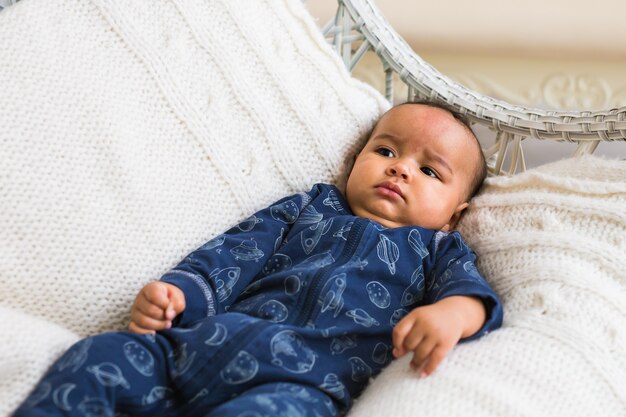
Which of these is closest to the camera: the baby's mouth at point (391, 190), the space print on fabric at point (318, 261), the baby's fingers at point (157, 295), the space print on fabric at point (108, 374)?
the space print on fabric at point (108, 374)

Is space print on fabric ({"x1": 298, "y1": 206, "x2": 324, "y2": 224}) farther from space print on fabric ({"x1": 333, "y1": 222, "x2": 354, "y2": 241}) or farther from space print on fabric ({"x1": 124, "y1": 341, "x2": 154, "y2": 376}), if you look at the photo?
space print on fabric ({"x1": 124, "y1": 341, "x2": 154, "y2": 376})

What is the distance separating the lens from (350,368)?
87cm

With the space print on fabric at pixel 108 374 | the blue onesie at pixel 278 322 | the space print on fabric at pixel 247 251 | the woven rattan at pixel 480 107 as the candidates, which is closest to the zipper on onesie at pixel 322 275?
the blue onesie at pixel 278 322

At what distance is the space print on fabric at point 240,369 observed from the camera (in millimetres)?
790

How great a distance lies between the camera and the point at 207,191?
1.03 metres

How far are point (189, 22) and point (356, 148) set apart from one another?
0.34 metres

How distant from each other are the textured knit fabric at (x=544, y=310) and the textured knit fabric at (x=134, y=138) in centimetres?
30

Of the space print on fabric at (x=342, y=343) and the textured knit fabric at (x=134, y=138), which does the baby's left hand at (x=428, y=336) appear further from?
the textured knit fabric at (x=134, y=138)

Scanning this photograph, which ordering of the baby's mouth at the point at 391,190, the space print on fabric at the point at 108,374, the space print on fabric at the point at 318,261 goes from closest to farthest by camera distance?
1. the space print on fabric at the point at 108,374
2. the space print on fabric at the point at 318,261
3. the baby's mouth at the point at 391,190

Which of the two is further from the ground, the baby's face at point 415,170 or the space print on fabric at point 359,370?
the baby's face at point 415,170

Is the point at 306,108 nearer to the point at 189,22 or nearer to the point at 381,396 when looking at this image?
the point at 189,22

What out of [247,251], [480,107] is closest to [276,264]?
[247,251]

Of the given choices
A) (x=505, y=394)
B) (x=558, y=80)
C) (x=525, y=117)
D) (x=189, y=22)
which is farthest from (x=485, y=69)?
(x=505, y=394)

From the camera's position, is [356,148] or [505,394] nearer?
[505,394]
